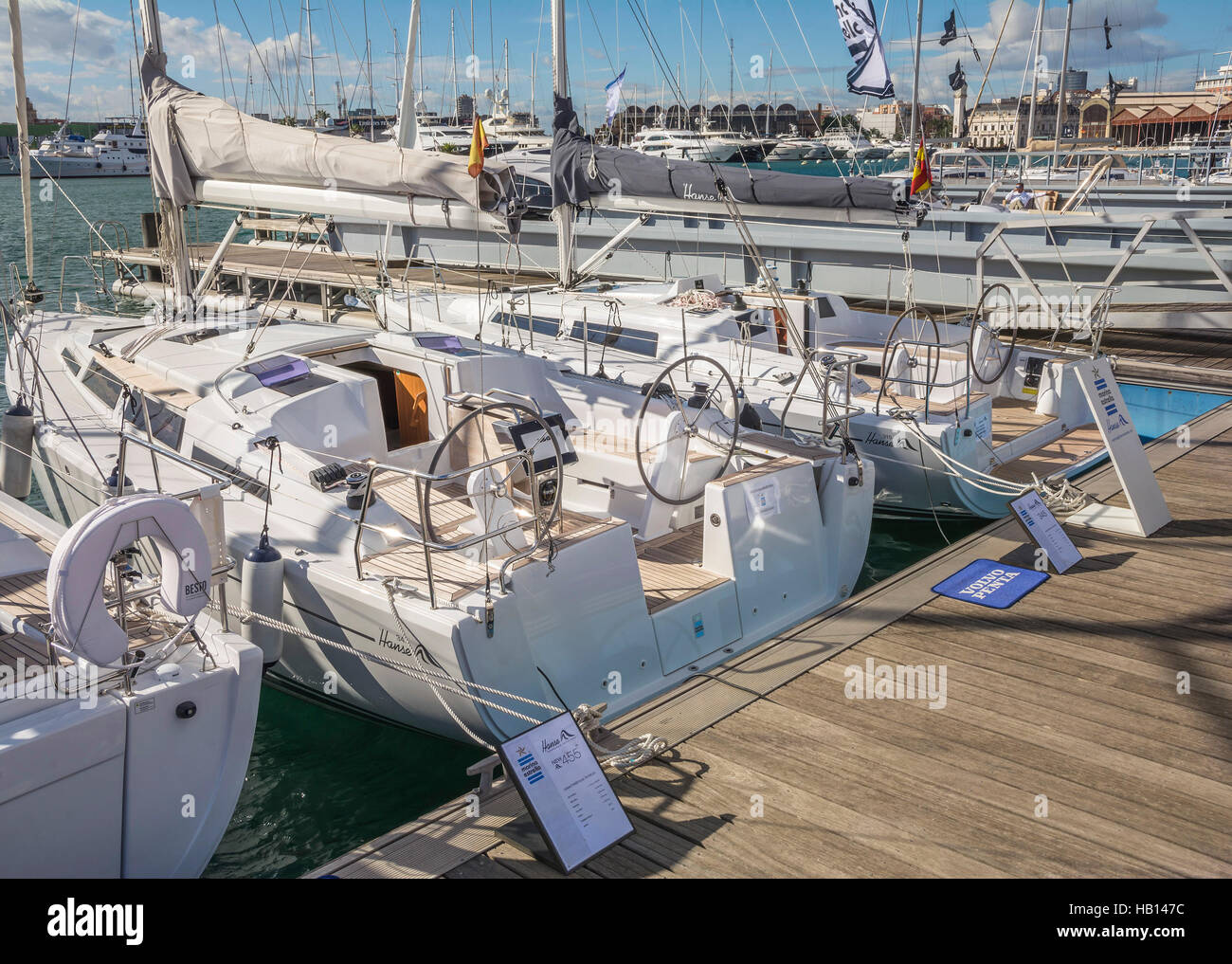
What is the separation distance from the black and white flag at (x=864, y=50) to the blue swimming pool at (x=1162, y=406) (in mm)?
5049

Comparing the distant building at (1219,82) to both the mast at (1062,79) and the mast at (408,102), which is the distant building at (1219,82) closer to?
the mast at (1062,79)

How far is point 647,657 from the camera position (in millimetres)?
6043

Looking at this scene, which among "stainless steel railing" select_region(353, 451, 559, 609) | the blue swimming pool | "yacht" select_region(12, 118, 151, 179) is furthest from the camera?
"yacht" select_region(12, 118, 151, 179)

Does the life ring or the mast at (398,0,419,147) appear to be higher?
the mast at (398,0,419,147)

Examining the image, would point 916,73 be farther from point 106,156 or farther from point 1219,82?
point 106,156

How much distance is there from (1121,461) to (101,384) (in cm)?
828

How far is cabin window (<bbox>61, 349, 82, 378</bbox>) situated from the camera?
9.28 metres

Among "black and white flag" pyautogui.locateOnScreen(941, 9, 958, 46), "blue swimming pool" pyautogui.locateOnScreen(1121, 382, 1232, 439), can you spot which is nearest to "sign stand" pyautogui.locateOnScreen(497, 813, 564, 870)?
"blue swimming pool" pyautogui.locateOnScreen(1121, 382, 1232, 439)

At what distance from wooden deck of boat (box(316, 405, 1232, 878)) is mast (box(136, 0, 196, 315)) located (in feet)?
22.8

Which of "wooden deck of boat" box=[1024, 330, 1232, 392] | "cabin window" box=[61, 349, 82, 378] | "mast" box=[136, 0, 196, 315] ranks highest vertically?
"mast" box=[136, 0, 196, 315]

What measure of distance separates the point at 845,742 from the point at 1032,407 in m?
7.66

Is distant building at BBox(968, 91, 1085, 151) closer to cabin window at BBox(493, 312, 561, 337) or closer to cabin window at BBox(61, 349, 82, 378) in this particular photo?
cabin window at BBox(493, 312, 561, 337)
